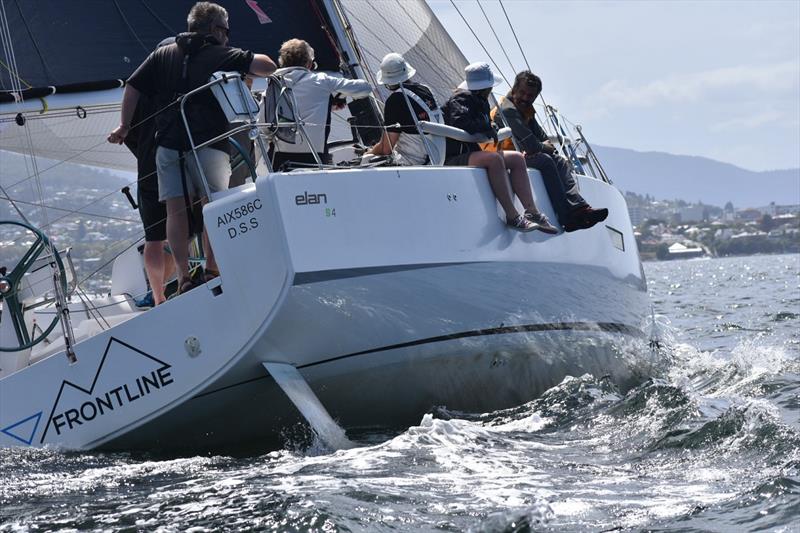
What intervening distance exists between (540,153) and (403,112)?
103 cm

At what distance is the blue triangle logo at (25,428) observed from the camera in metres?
5.55

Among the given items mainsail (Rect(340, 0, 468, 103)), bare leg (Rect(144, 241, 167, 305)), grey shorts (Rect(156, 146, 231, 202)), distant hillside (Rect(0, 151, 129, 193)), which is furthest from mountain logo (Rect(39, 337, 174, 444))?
mainsail (Rect(340, 0, 468, 103))

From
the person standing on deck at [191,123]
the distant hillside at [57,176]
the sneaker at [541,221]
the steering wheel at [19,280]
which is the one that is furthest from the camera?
the distant hillside at [57,176]

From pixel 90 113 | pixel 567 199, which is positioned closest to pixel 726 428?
pixel 567 199

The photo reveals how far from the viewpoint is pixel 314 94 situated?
584cm

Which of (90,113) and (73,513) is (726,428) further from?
(90,113)

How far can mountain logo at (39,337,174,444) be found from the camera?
17.5 ft

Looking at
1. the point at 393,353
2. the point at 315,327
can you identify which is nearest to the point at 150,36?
the point at 393,353

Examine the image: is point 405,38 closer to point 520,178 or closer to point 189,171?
point 520,178

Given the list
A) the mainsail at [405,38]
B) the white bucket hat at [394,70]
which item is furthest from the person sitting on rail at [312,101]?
the mainsail at [405,38]

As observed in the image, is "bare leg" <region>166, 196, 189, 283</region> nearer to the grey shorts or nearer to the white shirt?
the grey shorts

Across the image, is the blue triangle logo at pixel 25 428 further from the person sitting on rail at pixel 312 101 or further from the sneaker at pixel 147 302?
the sneaker at pixel 147 302

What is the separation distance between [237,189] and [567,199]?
212 centimetres

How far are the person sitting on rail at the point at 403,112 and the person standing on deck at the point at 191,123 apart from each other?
79 cm
